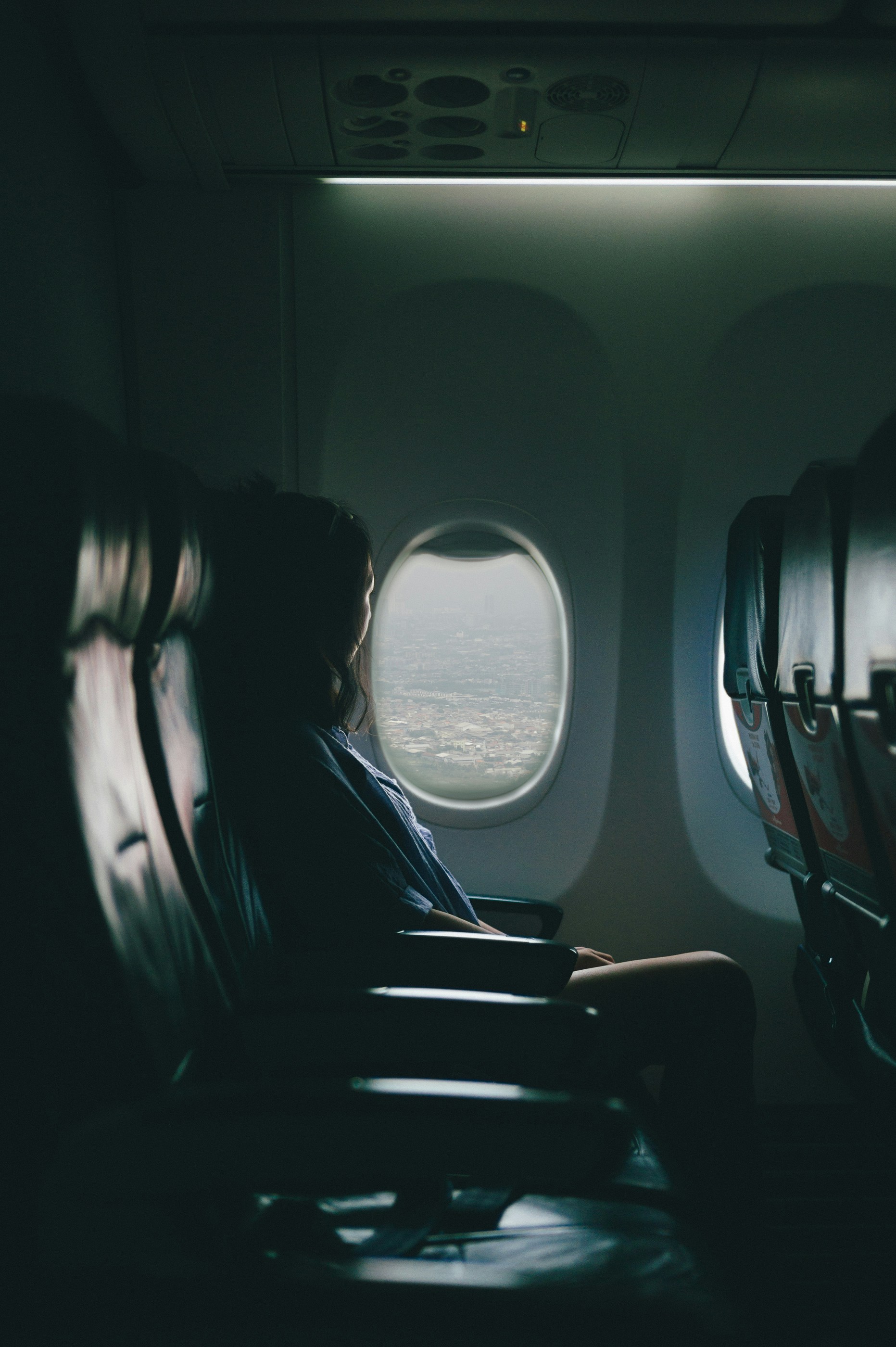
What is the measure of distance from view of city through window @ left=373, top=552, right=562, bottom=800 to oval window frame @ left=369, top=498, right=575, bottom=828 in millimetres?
34

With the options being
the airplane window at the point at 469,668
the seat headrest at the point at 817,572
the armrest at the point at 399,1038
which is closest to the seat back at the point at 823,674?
the seat headrest at the point at 817,572

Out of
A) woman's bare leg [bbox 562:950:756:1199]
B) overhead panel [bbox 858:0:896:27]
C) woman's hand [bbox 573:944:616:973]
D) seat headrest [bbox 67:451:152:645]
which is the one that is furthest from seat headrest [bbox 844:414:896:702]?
overhead panel [bbox 858:0:896:27]

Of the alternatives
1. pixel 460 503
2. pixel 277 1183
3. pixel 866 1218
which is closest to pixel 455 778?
pixel 460 503

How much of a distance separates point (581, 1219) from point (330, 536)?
110 centimetres

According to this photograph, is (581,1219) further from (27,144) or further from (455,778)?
(27,144)

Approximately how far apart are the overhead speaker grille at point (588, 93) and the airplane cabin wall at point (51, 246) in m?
1.12

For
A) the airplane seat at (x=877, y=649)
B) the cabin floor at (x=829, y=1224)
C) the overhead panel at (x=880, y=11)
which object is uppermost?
the overhead panel at (x=880, y=11)

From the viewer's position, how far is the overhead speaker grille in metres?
1.79

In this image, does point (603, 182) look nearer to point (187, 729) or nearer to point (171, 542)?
point (171, 542)

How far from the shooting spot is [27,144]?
1.76 metres

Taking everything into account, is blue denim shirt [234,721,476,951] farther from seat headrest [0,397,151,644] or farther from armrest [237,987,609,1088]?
seat headrest [0,397,151,644]

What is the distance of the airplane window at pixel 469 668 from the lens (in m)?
A: 2.37

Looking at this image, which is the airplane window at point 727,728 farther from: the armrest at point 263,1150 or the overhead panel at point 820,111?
the armrest at point 263,1150

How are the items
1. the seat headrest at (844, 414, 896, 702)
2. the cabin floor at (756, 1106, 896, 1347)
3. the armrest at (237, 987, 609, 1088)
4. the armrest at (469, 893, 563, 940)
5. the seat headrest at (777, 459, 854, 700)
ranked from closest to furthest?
the seat headrest at (844, 414, 896, 702), the armrest at (237, 987, 609, 1088), the seat headrest at (777, 459, 854, 700), the cabin floor at (756, 1106, 896, 1347), the armrest at (469, 893, 563, 940)
